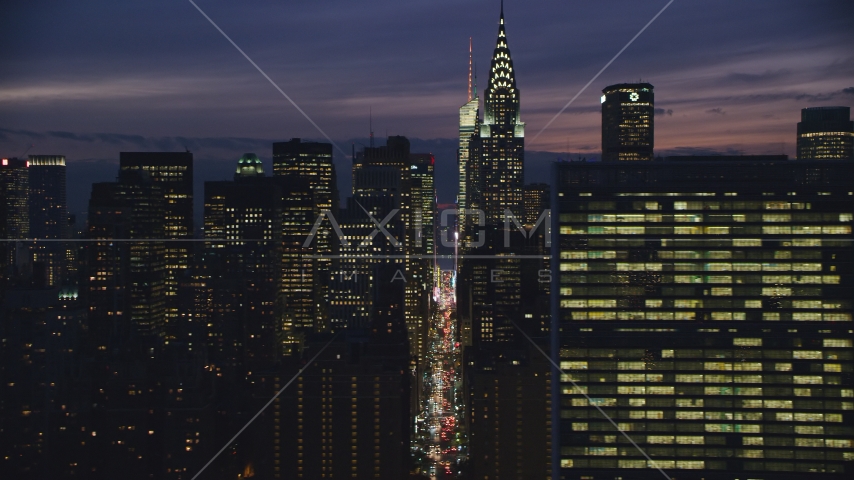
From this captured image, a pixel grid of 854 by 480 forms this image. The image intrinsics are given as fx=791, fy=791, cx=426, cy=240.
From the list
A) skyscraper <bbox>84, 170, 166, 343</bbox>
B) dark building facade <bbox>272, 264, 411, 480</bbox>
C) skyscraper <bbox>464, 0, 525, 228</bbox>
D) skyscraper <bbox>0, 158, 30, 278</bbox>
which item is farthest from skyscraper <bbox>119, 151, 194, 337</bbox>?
skyscraper <bbox>464, 0, 525, 228</bbox>

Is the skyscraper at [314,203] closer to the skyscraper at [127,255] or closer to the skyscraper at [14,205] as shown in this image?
the skyscraper at [127,255]

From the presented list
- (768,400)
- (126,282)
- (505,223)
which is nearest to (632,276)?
(768,400)

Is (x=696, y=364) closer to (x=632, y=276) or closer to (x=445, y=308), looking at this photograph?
(x=632, y=276)

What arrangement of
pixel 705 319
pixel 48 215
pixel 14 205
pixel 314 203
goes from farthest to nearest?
pixel 314 203 → pixel 48 215 → pixel 14 205 → pixel 705 319

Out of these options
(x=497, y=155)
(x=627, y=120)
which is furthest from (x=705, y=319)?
(x=497, y=155)

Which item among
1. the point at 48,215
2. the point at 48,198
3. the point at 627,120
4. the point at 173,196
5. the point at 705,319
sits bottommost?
the point at 705,319

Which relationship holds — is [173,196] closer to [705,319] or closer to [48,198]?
[48,198]

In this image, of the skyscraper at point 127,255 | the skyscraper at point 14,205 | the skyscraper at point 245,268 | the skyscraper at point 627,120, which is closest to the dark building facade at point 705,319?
the skyscraper at point 627,120

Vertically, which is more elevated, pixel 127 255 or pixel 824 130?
pixel 824 130
